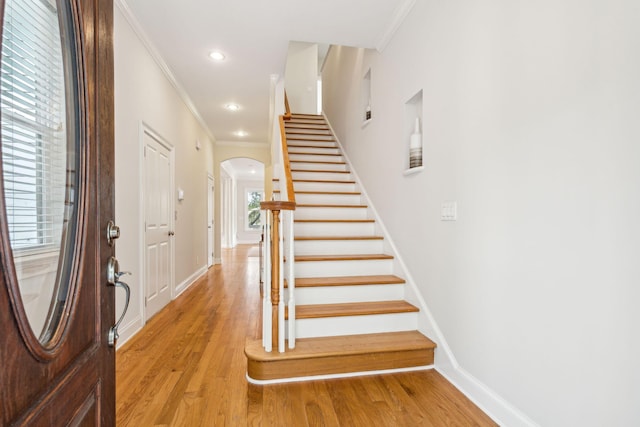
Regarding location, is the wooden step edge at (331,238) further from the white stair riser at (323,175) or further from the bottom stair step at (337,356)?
the white stair riser at (323,175)

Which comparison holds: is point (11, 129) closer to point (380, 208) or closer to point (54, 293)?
point (54, 293)

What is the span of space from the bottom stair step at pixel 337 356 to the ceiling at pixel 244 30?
8.69ft

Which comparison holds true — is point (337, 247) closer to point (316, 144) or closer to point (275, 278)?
point (275, 278)

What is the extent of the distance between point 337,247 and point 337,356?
1.22 meters

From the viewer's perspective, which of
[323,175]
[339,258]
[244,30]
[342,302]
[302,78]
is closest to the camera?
[342,302]

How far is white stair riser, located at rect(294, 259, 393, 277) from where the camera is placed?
9.20 feet

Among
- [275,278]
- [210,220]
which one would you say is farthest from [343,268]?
[210,220]

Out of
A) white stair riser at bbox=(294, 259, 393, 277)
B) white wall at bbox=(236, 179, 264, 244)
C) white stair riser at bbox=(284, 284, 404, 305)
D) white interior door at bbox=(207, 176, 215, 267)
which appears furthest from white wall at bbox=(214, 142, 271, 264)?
white wall at bbox=(236, 179, 264, 244)

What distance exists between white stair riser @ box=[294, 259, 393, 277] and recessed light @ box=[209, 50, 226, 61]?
242 cm

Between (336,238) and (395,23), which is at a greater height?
(395,23)

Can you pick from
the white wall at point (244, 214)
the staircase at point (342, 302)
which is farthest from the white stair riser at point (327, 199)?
the white wall at point (244, 214)

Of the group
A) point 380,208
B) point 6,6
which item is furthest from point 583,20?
point 380,208

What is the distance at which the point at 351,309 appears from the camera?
2.43 m

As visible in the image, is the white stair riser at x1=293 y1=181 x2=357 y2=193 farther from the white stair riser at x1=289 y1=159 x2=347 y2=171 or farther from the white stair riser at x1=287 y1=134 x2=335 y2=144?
the white stair riser at x1=287 y1=134 x2=335 y2=144
